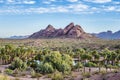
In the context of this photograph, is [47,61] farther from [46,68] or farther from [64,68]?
[64,68]

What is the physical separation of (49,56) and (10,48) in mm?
24507

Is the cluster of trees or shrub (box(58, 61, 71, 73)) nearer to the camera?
shrub (box(58, 61, 71, 73))

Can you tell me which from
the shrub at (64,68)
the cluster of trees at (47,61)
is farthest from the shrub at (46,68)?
the shrub at (64,68)

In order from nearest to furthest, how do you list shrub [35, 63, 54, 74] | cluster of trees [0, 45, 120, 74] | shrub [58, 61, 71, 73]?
shrub [35, 63, 54, 74], shrub [58, 61, 71, 73], cluster of trees [0, 45, 120, 74]

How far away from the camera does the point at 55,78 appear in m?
57.8

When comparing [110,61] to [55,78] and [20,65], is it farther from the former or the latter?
[55,78]

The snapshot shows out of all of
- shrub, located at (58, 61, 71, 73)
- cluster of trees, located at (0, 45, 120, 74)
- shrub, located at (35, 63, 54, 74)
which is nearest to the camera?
shrub, located at (35, 63, 54, 74)

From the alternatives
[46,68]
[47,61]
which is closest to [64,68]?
[46,68]

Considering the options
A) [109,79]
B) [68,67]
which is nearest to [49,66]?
[68,67]

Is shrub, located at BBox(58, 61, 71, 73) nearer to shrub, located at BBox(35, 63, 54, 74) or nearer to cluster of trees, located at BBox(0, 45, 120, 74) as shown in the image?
cluster of trees, located at BBox(0, 45, 120, 74)

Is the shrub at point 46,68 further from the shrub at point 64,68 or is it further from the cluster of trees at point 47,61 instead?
the shrub at point 64,68

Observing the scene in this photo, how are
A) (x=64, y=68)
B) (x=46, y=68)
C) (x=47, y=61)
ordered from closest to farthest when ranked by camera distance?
(x=46, y=68) → (x=64, y=68) → (x=47, y=61)

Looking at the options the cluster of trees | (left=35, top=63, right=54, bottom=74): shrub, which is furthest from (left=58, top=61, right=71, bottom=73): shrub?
(left=35, top=63, right=54, bottom=74): shrub

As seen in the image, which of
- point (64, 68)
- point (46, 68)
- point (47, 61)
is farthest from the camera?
point (47, 61)
